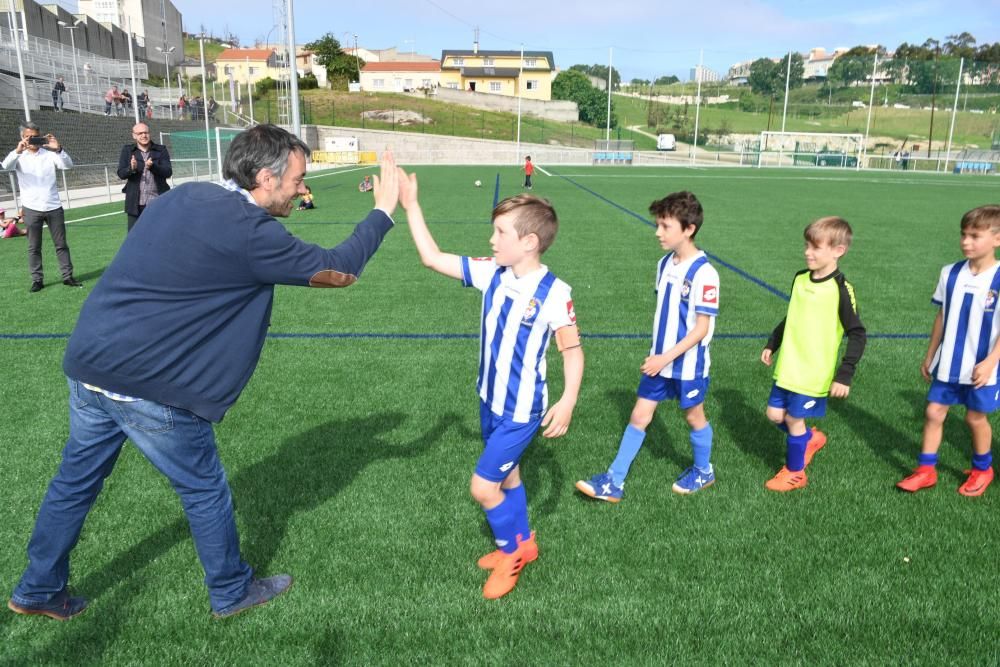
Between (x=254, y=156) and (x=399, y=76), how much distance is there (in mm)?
105140

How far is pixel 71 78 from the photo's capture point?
136ft

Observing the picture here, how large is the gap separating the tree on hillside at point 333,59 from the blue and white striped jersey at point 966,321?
99.4m

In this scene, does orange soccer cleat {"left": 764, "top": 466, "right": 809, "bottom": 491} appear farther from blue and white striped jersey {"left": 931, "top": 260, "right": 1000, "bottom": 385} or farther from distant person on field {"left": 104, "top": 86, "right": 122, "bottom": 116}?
distant person on field {"left": 104, "top": 86, "right": 122, "bottom": 116}

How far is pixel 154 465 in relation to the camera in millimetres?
2832

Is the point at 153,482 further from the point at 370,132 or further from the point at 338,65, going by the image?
the point at 338,65

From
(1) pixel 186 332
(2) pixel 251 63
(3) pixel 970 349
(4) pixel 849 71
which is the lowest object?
(3) pixel 970 349

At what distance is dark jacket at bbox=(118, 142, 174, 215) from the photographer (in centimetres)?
1010

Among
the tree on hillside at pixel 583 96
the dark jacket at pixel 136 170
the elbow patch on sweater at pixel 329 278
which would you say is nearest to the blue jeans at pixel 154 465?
the elbow patch on sweater at pixel 329 278

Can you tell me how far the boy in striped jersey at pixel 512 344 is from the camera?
2.95 metres

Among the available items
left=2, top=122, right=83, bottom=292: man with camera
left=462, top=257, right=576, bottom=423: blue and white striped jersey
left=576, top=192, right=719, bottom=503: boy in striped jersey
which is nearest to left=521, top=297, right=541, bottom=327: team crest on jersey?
left=462, top=257, right=576, bottom=423: blue and white striped jersey

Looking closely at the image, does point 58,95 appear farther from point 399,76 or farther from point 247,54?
point 247,54

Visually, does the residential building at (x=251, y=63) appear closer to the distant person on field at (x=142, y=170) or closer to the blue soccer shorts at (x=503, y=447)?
the distant person on field at (x=142, y=170)

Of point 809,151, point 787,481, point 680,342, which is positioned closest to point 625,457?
point 680,342

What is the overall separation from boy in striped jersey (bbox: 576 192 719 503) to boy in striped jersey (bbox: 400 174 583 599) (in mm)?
894
